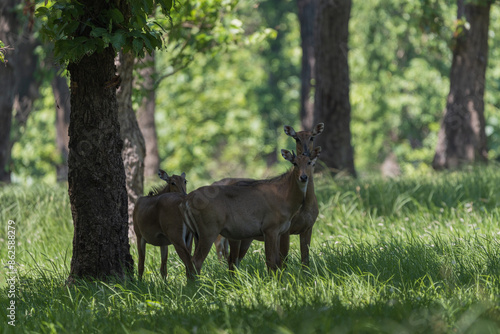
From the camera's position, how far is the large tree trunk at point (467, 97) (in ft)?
63.8

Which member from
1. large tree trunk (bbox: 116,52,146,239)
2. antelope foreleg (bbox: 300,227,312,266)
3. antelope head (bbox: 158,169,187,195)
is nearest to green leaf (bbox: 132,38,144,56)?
antelope head (bbox: 158,169,187,195)

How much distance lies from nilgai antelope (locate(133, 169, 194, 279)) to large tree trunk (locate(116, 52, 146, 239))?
107 inches

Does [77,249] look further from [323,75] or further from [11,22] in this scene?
[11,22]

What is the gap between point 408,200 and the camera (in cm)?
1212

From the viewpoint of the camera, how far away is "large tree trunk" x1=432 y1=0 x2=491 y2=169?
19.5 metres

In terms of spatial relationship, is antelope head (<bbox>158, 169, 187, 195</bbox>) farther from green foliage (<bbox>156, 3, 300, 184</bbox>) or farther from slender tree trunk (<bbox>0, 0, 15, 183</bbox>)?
green foliage (<bbox>156, 3, 300, 184</bbox>)

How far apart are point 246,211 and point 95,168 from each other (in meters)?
1.69

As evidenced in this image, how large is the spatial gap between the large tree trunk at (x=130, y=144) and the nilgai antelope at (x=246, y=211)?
3.71 metres

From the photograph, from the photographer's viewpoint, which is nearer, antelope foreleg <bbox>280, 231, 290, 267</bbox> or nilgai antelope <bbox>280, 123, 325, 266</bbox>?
nilgai antelope <bbox>280, 123, 325, 266</bbox>

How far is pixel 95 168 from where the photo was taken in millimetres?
7789

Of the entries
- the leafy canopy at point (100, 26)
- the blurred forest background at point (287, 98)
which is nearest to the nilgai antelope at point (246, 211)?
the leafy canopy at point (100, 26)

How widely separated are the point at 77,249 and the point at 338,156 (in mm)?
9764

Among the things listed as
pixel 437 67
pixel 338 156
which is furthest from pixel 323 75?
pixel 437 67

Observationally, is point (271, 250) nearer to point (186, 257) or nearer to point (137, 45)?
point (186, 257)
